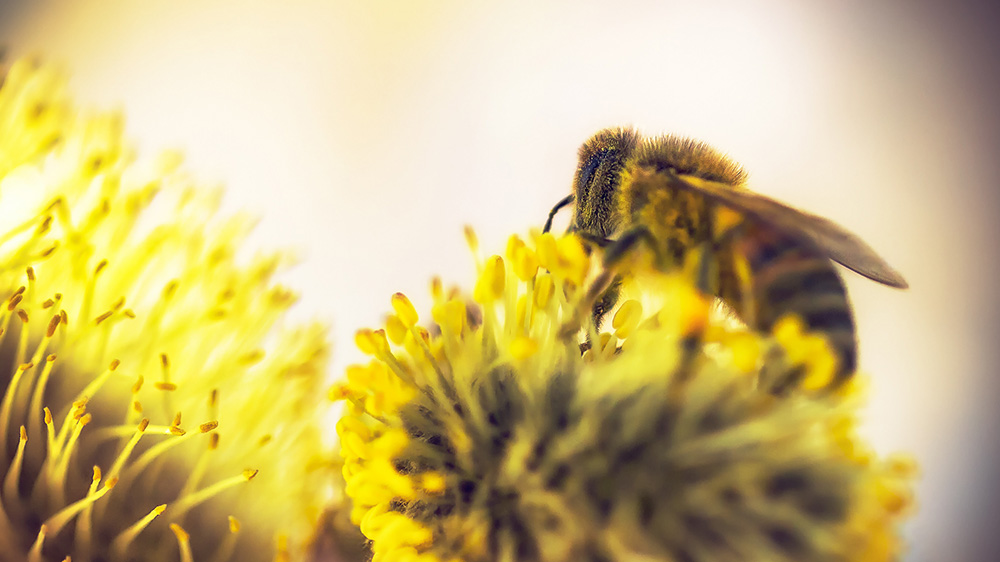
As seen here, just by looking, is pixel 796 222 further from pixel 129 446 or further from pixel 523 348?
pixel 129 446

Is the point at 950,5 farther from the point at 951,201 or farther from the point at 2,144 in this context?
the point at 2,144

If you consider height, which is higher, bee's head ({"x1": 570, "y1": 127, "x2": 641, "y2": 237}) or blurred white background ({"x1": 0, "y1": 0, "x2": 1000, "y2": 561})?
blurred white background ({"x1": 0, "y1": 0, "x2": 1000, "y2": 561})

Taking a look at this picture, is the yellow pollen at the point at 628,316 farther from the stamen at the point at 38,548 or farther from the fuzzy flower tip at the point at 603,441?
the stamen at the point at 38,548

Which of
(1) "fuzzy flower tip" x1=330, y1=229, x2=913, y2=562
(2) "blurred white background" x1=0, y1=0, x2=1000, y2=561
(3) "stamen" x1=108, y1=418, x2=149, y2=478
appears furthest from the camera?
(2) "blurred white background" x1=0, y1=0, x2=1000, y2=561

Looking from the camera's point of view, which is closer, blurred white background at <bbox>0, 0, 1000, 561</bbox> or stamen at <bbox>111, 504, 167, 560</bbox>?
stamen at <bbox>111, 504, 167, 560</bbox>

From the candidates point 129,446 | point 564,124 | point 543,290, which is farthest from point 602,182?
point 564,124

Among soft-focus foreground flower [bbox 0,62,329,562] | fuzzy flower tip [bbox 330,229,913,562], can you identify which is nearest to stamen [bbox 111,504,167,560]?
soft-focus foreground flower [bbox 0,62,329,562]

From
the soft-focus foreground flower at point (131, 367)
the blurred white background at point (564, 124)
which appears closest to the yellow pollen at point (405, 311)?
the soft-focus foreground flower at point (131, 367)

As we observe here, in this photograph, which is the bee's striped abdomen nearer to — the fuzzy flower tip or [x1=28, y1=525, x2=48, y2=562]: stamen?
the fuzzy flower tip

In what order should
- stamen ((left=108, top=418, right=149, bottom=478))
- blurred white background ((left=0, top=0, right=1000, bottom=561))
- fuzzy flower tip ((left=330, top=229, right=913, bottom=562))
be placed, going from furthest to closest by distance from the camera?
blurred white background ((left=0, top=0, right=1000, bottom=561))
stamen ((left=108, top=418, right=149, bottom=478))
fuzzy flower tip ((left=330, top=229, right=913, bottom=562))
